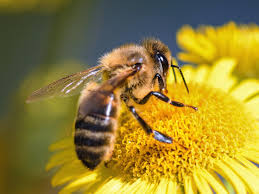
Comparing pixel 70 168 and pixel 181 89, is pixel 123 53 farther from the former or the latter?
pixel 70 168

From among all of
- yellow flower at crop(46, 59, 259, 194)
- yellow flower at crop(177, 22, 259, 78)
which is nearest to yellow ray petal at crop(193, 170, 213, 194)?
yellow flower at crop(46, 59, 259, 194)

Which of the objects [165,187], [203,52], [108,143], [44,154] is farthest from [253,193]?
[44,154]

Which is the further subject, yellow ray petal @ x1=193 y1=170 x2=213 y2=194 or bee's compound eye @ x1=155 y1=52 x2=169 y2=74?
bee's compound eye @ x1=155 y1=52 x2=169 y2=74

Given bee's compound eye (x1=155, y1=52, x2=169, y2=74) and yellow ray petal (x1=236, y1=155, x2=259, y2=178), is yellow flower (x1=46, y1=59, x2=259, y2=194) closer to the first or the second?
yellow ray petal (x1=236, y1=155, x2=259, y2=178)

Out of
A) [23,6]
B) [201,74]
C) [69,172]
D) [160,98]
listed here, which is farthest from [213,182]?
[23,6]

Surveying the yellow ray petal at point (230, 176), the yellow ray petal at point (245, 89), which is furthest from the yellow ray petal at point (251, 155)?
the yellow ray petal at point (245, 89)

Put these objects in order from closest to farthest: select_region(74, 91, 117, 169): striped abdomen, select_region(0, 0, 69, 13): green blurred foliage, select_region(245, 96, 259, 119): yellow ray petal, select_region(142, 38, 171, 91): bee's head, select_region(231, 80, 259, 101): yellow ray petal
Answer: select_region(74, 91, 117, 169): striped abdomen, select_region(142, 38, 171, 91): bee's head, select_region(245, 96, 259, 119): yellow ray petal, select_region(231, 80, 259, 101): yellow ray petal, select_region(0, 0, 69, 13): green blurred foliage
